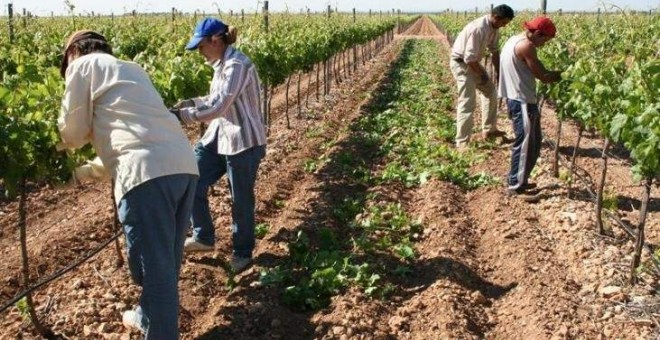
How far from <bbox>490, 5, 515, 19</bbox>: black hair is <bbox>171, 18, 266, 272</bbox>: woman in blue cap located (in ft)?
13.1

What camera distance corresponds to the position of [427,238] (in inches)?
227

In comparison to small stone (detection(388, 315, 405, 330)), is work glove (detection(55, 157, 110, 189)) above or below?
above

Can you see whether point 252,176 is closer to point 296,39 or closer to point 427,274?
point 427,274

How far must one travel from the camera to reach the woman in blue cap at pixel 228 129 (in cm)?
457

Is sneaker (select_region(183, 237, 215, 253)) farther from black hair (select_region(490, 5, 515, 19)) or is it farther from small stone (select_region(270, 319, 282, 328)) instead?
black hair (select_region(490, 5, 515, 19))

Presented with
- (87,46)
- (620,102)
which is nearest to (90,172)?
(87,46)

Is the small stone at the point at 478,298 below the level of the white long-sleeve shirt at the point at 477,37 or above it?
below

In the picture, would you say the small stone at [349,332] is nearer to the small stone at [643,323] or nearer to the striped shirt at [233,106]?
the striped shirt at [233,106]

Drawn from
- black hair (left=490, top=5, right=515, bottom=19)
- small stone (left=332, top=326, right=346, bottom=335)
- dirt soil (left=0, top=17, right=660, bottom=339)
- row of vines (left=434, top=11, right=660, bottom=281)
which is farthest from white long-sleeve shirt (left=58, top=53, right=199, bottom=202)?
black hair (left=490, top=5, right=515, bottom=19)

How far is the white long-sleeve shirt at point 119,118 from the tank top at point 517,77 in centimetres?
409

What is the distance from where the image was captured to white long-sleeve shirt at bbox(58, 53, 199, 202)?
3.29 m

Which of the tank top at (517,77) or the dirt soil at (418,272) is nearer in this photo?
the dirt soil at (418,272)

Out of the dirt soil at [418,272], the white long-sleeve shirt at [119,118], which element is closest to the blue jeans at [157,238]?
the white long-sleeve shirt at [119,118]

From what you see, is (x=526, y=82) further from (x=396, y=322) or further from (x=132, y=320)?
(x=132, y=320)
